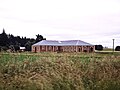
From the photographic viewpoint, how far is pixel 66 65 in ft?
28.0

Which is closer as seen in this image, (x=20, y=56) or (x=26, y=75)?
(x=26, y=75)

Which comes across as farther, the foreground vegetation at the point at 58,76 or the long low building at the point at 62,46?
the long low building at the point at 62,46

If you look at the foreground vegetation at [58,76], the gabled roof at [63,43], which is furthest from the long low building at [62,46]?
the foreground vegetation at [58,76]

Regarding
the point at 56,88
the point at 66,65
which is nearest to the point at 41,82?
the point at 56,88

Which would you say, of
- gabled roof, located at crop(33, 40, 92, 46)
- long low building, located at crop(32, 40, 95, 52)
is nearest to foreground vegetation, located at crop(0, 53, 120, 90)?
long low building, located at crop(32, 40, 95, 52)

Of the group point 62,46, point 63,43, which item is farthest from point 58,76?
point 63,43

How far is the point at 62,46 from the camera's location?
85.6 metres

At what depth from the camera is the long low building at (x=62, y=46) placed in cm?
7966

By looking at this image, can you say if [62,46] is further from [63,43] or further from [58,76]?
[58,76]

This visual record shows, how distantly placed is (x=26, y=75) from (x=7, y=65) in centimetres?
163

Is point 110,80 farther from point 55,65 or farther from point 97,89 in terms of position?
point 55,65

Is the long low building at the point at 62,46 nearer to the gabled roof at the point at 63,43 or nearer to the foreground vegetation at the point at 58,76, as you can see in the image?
the gabled roof at the point at 63,43

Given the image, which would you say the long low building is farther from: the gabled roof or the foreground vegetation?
the foreground vegetation

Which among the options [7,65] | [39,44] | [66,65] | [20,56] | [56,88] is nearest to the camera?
[56,88]
